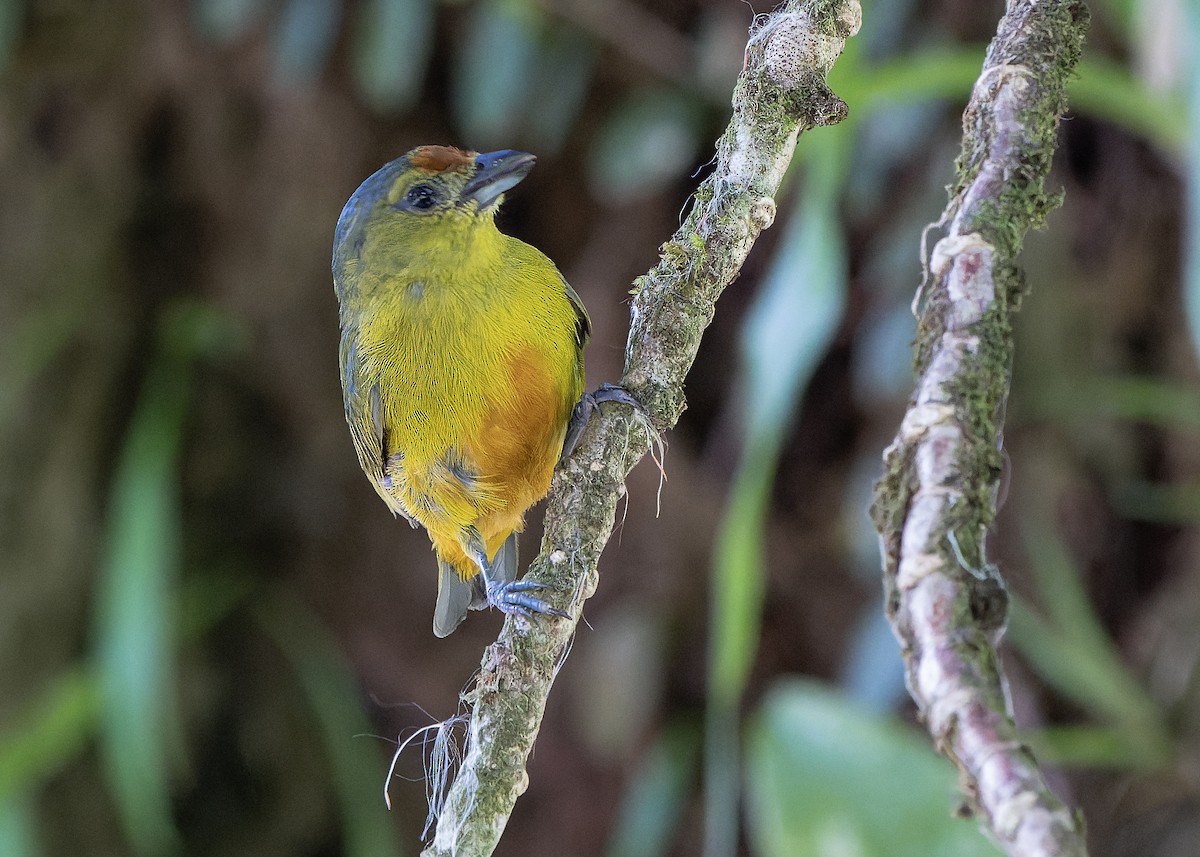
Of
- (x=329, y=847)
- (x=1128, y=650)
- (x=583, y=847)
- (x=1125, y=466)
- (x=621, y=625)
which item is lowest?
(x=329, y=847)

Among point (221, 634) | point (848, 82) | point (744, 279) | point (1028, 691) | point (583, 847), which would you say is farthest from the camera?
point (221, 634)

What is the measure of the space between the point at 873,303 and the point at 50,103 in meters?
3.24

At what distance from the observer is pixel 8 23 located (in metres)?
4.32

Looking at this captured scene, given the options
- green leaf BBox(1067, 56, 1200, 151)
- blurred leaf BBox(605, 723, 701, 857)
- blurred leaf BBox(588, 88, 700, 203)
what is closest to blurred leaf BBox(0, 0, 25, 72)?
blurred leaf BBox(588, 88, 700, 203)

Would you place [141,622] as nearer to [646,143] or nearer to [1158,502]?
[646,143]

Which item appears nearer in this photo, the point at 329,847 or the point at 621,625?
the point at 621,625

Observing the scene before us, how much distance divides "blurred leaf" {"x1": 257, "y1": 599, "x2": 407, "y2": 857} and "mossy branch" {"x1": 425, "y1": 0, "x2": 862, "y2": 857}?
304cm

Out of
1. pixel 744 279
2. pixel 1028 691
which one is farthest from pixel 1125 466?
pixel 744 279

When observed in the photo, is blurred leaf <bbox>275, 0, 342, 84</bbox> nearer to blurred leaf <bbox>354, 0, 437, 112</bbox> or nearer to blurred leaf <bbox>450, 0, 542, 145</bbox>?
blurred leaf <bbox>354, 0, 437, 112</bbox>

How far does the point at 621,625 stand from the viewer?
4168 mm

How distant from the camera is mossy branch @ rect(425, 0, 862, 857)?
4.33 ft

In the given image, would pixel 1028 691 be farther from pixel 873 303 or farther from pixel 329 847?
pixel 329 847

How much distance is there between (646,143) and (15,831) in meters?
2.95

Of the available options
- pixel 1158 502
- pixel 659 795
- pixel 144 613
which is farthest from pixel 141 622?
pixel 1158 502
